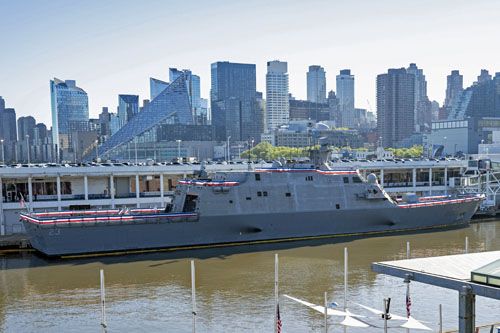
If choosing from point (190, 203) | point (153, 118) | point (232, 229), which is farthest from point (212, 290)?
point (153, 118)

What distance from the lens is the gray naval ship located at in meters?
30.8

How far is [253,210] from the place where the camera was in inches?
1345

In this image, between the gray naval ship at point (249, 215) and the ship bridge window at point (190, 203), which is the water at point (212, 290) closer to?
the gray naval ship at point (249, 215)

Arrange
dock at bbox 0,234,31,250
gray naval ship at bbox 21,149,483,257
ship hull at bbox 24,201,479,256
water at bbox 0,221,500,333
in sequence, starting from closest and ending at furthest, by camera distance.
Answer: water at bbox 0,221,500,333 → ship hull at bbox 24,201,479,256 → gray naval ship at bbox 21,149,483,257 → dock at bbox 0,234,31,250

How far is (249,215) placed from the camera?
33.9 m

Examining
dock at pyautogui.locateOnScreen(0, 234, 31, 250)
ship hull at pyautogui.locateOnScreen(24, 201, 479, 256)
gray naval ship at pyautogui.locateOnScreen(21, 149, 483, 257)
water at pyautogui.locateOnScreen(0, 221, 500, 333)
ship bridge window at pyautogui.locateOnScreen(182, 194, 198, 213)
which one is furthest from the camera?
ship bridge window at pyautogui.locateOnScreen(182, 194, 198, 213)

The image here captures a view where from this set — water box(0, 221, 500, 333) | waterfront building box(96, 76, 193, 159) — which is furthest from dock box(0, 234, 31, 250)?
waterfront building box(96, 76, 193, 159)

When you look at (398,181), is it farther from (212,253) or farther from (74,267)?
(74,267)

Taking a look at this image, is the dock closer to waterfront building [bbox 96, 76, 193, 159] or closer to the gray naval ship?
the gray naval ship

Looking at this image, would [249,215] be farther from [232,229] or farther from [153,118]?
[153,118]

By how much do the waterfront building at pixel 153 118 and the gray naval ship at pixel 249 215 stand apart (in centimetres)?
12163

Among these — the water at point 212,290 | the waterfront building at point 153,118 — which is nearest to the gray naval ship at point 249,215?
the water at point 212,290

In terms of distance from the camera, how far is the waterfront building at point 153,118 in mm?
155000

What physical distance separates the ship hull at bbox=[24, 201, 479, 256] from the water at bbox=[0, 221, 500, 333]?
1.16 m
